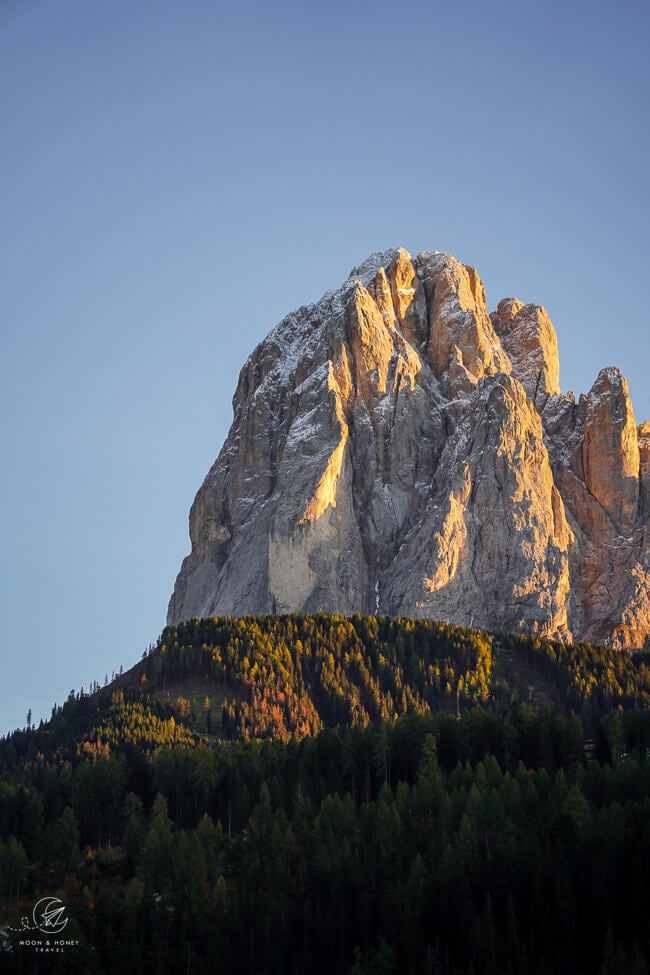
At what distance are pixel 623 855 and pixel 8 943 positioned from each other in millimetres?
44802

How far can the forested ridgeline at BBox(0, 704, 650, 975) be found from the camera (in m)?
106

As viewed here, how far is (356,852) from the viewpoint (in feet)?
386

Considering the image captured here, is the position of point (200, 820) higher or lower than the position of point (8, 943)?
higher

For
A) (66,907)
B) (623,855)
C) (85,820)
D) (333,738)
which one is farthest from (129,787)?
(623,855)

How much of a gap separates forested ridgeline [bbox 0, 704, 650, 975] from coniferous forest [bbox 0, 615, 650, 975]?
19 cm

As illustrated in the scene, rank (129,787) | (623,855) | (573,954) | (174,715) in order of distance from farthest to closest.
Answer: (174,715) < (129,787) < (623,855) < (573,954)

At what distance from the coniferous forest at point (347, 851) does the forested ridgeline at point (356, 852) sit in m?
0.19

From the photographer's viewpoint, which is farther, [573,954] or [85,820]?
[85,820]

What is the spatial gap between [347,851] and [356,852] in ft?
2.33

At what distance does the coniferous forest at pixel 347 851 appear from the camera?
105750 mm

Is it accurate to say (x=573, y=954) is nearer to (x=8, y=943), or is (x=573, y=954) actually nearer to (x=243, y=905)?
(x=243, y=905)

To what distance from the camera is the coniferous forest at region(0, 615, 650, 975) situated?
10575 centimetres

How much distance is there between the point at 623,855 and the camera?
362 ft

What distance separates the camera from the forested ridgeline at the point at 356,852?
105625 millimetres
